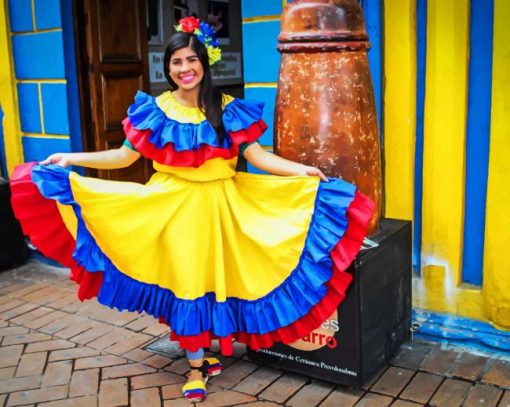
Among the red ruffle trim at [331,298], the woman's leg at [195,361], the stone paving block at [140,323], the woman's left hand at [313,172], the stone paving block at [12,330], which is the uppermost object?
the woman's left hand at [313,172]

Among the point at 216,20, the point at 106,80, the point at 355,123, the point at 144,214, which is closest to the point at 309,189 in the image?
the point at 355,123

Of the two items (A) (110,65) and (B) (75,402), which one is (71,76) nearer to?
(A) (110,65)

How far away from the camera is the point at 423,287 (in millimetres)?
3367

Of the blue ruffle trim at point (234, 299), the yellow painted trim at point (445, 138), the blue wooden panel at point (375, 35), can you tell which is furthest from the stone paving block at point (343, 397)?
the blue wooden panel at point (375, 35)

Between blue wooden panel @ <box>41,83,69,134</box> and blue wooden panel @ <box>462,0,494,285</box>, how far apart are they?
2751 mm

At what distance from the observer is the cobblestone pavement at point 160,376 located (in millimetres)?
2799

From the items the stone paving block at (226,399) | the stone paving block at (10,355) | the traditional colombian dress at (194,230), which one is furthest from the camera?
the stone paving block at (10,355)

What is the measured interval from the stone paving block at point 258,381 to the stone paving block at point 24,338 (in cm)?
123

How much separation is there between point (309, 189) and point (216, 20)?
16.0ft

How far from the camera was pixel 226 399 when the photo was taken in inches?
111

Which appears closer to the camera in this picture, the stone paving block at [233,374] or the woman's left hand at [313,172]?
the woman's left hand at [313,172]

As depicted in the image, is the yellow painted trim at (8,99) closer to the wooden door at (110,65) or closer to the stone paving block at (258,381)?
the wooden door at (110,65)

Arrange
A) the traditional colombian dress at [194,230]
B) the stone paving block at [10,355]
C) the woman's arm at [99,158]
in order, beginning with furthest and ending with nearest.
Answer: the stone paving block at [10,355] < the woman's arm at [99,158] < the traditional colombian dress at [194,230]

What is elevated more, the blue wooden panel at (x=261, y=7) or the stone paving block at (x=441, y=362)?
the blue wooden panel at (x=261, y=7)
